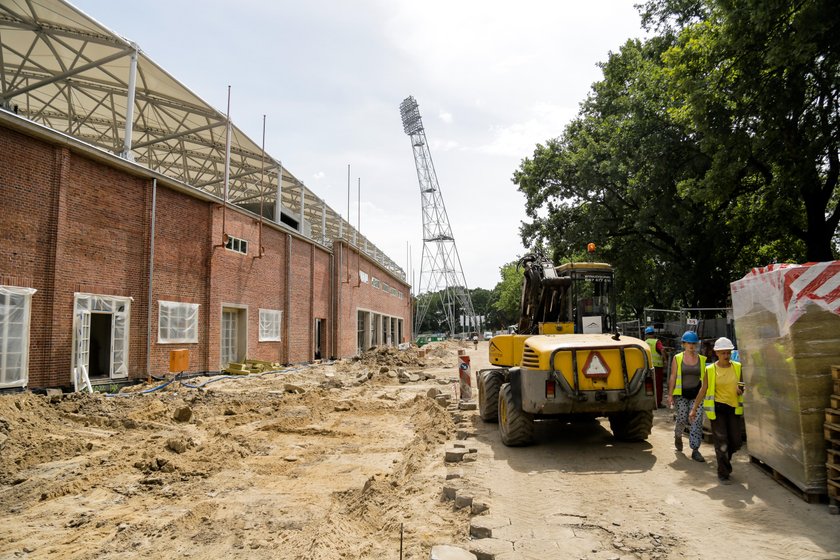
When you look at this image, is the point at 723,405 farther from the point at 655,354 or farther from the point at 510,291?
the point at 510,291

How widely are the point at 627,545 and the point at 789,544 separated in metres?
1.43

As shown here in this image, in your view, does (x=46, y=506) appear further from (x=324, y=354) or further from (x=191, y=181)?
(x=191, y=181)

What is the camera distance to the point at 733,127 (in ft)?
43.9

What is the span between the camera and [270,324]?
22625 mm

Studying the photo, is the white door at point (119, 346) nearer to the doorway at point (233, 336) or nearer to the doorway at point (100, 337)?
the doorway at point (100, 337)

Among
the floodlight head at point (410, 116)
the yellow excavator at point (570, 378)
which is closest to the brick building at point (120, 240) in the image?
the yellow excavator at point (570, 378)

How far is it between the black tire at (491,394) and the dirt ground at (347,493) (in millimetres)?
290

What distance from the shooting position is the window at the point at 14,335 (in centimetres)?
1106

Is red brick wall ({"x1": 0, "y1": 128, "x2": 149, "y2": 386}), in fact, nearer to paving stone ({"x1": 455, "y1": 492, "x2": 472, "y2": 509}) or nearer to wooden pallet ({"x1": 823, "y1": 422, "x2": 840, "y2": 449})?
paving stone ({"x1": 455, "y1": 492, "x2": 472, "y2": 509})

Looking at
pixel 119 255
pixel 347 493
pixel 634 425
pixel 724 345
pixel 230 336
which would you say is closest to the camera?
pixel 347 493

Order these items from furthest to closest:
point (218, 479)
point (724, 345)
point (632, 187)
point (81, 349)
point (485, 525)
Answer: point (632, 187) < point (81, 349) < point (218, 479) < point (724, 345) < point (485, 525)

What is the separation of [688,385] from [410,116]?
56348 millimetres

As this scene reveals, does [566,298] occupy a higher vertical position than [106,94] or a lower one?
lower

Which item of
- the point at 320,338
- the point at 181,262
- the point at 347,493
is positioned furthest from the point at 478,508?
the point at 320,338
